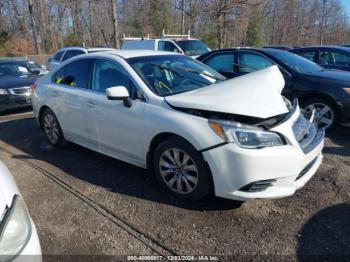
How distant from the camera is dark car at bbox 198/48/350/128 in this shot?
5.41 metres

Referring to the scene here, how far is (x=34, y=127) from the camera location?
6879 millimetres

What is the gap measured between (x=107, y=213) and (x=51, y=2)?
131 feet

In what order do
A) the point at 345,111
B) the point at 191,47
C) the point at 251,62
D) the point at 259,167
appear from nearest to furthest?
1. the point at 259,167
2. the point at 345,111
3. the point at 251,62
4. the point at 191,47

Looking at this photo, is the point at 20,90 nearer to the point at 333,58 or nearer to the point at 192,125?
the point at 192,125

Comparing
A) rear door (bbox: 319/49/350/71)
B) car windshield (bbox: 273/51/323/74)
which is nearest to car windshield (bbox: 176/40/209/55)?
rear door (bbox: 319/49/350/71)

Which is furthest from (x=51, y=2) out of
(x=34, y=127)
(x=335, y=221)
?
(x=335, y=221)

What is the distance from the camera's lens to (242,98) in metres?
3.33

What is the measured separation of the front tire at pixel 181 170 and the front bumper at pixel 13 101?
20.6ft

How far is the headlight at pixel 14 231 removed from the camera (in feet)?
5.63

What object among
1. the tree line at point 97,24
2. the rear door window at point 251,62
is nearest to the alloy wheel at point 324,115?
the rear door window at point 251,62

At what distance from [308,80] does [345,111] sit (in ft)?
2.69

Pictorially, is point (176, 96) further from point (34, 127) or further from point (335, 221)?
point (34, 127)

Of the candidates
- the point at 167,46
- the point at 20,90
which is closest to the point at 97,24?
the point at 167,46

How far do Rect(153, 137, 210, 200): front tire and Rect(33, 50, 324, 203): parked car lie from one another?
1cm
